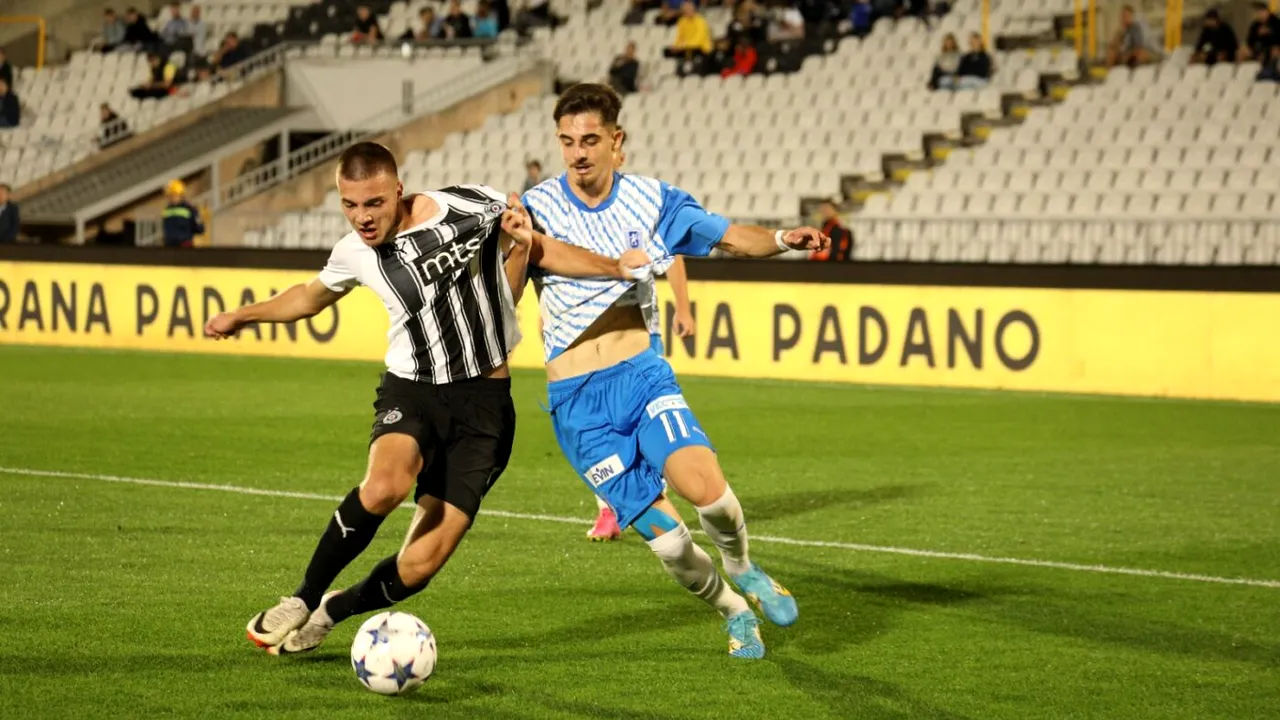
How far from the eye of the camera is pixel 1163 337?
16.6 meters

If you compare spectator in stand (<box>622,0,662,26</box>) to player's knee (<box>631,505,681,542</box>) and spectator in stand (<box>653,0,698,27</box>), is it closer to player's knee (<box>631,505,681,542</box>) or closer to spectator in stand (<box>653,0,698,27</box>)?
spectator in stand (<box>653,0,698,27</box>)

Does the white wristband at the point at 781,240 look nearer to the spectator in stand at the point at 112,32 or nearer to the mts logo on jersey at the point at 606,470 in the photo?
the mts logo on jersey at the point at 606,470

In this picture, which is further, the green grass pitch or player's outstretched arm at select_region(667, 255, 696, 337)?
player's outstretched arm at select_region(667, 255, 696, 337)

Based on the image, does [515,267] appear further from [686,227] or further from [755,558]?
[755,558]

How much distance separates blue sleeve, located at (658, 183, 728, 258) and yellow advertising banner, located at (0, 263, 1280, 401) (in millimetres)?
10395

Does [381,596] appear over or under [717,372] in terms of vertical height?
over

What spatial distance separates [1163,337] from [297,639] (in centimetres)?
1172

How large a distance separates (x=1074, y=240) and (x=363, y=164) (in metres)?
15.0

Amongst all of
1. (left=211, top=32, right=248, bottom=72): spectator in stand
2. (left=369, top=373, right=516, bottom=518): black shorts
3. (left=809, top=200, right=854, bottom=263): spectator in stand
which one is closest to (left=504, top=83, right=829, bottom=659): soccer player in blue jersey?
(left=369, top=373, right=516, bottom=518): black shorts

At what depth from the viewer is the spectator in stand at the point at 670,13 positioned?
96.4 feet

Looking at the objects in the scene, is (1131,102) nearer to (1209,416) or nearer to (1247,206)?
(1247,206)

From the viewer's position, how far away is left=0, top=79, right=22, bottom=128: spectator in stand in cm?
3253

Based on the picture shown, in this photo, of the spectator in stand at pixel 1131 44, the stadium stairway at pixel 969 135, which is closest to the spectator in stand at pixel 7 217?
the stadium stairway at pixel 969 135

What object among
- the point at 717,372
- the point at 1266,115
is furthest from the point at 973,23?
the point at 717,372
